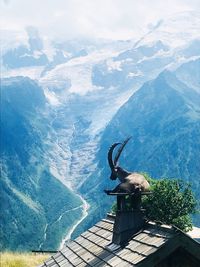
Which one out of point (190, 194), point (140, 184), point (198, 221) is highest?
point (140, 184)

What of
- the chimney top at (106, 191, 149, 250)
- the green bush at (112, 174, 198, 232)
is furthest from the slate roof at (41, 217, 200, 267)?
the green bush at (112, 174, 198, 232)

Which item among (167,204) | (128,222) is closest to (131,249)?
(128,222)

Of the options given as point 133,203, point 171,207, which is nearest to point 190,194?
point 171,207

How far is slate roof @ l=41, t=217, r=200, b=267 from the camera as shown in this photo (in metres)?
11.1

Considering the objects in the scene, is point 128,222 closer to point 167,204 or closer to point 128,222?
point 128,222

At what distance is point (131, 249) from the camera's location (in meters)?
12.2


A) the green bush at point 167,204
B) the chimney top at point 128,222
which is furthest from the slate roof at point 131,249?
the green bush at point 167,204

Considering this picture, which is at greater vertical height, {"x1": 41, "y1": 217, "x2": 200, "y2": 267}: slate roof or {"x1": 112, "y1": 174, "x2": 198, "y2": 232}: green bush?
{"x1": 41, "y1": 217, "x2": 200, "y2": 267}: slate roof

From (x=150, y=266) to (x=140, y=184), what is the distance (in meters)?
3.18

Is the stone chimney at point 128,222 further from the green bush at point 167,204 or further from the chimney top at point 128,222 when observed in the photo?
the green bush at point 167,204

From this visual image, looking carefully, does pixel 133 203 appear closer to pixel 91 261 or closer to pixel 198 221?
pixel 91 261

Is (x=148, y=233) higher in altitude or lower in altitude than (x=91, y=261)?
higher

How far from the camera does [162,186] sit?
47812 mm

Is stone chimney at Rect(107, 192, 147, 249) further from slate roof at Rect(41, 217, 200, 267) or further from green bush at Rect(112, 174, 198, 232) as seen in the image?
green bush at Rect(112, 174, 198, 232)
